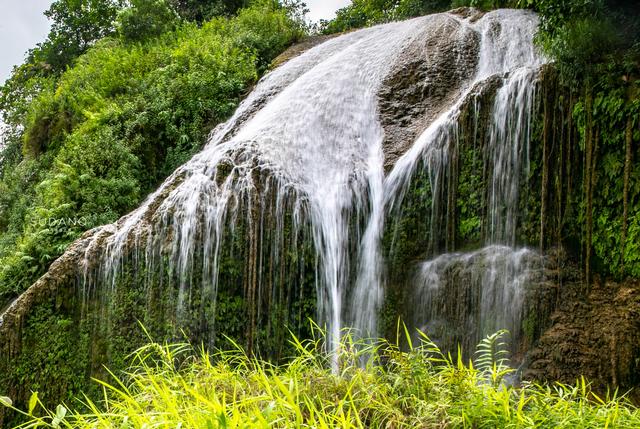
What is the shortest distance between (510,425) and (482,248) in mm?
3573

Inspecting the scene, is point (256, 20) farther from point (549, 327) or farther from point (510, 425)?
point (510, 425)

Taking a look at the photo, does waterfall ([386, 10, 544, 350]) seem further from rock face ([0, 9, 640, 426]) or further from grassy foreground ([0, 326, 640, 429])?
grassy foreground ([0, 326, 640, 429])

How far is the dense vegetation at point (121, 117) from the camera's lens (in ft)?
29.3

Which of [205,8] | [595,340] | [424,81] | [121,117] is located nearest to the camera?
[595,340]

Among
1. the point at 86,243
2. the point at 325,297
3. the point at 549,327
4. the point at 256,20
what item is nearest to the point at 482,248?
the point at 549,327

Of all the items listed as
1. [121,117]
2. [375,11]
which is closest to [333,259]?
[121,117]

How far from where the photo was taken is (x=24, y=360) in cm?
647

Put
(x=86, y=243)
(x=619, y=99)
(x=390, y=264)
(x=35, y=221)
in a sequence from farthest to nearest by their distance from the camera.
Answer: (x=35, y=221)
(x=86, y=243)
(x=390, y=264)
(x=619, y=99)

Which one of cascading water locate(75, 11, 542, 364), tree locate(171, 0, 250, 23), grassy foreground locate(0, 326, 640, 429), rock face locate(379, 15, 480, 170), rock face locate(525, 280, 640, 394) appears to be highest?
tree locate(171, 0, 250, 23)

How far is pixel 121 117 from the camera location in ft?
36.7

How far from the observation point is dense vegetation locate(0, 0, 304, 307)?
8.93 m

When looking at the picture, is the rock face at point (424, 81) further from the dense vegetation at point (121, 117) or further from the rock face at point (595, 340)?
the dense vegetation at point (121, 117)

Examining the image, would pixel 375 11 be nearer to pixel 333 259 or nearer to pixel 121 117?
pixel 121 117

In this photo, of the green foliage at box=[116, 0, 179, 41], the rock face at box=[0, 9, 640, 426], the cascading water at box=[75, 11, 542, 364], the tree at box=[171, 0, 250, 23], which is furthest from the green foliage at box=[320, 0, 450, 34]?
the rock face at box=[0, 9, 640, 426]
